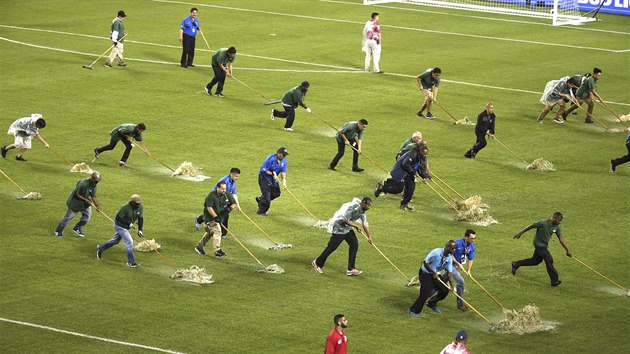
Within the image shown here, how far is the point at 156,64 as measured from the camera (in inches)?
2087

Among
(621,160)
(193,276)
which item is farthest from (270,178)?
(621,160)

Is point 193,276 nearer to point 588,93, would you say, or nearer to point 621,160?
point 621,160

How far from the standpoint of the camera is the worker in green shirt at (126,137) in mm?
38031

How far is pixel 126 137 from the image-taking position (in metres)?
38.5

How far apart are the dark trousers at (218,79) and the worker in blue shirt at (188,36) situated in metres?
3.85

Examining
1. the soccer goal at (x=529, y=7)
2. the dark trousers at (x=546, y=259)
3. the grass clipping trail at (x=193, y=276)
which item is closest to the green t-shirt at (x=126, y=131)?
the grass clipping trail at (x=193, y=276)

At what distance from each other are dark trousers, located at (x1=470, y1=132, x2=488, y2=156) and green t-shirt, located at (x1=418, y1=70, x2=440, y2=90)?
14.9 ft

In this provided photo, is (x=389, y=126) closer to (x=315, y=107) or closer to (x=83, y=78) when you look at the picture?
→ (x=315, y=107)

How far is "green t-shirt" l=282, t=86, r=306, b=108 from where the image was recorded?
42812 mm

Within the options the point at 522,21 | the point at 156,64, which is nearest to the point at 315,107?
the point at 156,64

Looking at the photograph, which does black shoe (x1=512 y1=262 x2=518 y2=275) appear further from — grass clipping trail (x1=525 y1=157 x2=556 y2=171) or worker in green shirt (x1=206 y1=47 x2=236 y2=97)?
worker in green shirt (x1=206 y1=47 x2=236 y2=97)

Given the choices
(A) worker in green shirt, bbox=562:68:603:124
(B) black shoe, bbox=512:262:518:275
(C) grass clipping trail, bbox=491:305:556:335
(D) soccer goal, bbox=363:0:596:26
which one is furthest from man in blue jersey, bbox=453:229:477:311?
(D) soccer goal, bbox=363:0:596:26

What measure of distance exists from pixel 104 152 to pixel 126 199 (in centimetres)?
526

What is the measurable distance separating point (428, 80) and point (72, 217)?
1686 cm
